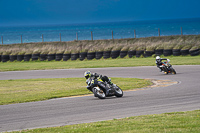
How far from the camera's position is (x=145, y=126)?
341 inches

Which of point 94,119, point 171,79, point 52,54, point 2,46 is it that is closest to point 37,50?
point 52,54

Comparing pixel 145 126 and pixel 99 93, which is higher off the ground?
pixel 99 93

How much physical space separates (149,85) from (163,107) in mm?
8126

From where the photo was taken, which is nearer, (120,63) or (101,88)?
(101,88)

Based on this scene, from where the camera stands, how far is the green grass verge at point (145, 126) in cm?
816

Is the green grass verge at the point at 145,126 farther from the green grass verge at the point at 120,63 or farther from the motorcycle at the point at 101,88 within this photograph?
the green grass verge at the point at 120,63

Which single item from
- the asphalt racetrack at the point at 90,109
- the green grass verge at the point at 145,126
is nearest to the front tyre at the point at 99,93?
the asphalt racetrack at the point at 90,109

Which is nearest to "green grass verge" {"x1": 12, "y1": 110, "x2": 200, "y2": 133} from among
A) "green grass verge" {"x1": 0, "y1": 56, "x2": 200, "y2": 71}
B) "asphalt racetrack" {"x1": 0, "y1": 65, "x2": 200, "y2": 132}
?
"asphalt racetrack" {"x1": 0, "y1": 65, "x2": 200, "y2": 132}

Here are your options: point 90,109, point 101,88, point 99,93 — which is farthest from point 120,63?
point 90,109

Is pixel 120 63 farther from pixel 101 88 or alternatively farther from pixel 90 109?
pixel 90 109

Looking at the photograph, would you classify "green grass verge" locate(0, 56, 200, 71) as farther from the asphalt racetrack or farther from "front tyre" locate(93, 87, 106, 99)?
the asphalt racetrack

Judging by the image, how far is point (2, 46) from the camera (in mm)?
54750

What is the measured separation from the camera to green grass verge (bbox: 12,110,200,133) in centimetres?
816

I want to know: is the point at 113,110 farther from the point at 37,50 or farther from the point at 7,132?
the point at 37,50
